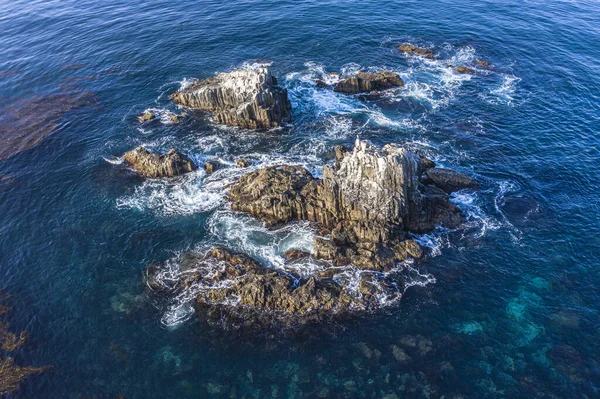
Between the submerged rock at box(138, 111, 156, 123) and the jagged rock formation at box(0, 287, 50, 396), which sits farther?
the submerged rock at box(138, 111, 156, 123)

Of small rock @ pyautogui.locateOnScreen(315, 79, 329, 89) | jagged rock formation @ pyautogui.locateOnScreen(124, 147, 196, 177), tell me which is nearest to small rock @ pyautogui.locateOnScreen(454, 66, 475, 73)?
small rock @ pyautogui.locateOnScreen(315, 79, 329, 89)

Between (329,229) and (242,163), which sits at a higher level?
(242,163)

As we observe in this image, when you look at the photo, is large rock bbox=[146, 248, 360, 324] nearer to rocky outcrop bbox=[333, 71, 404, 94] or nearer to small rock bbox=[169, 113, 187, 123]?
small rock bbox=[169, 113, 187, 123]

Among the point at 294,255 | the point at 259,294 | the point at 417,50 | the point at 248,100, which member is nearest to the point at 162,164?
the point at 248,100

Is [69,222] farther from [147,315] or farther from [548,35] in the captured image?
[548,35]

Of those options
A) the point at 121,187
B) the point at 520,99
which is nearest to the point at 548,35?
the point at 520,99

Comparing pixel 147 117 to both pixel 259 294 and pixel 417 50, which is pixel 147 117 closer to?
pixel 259 294
